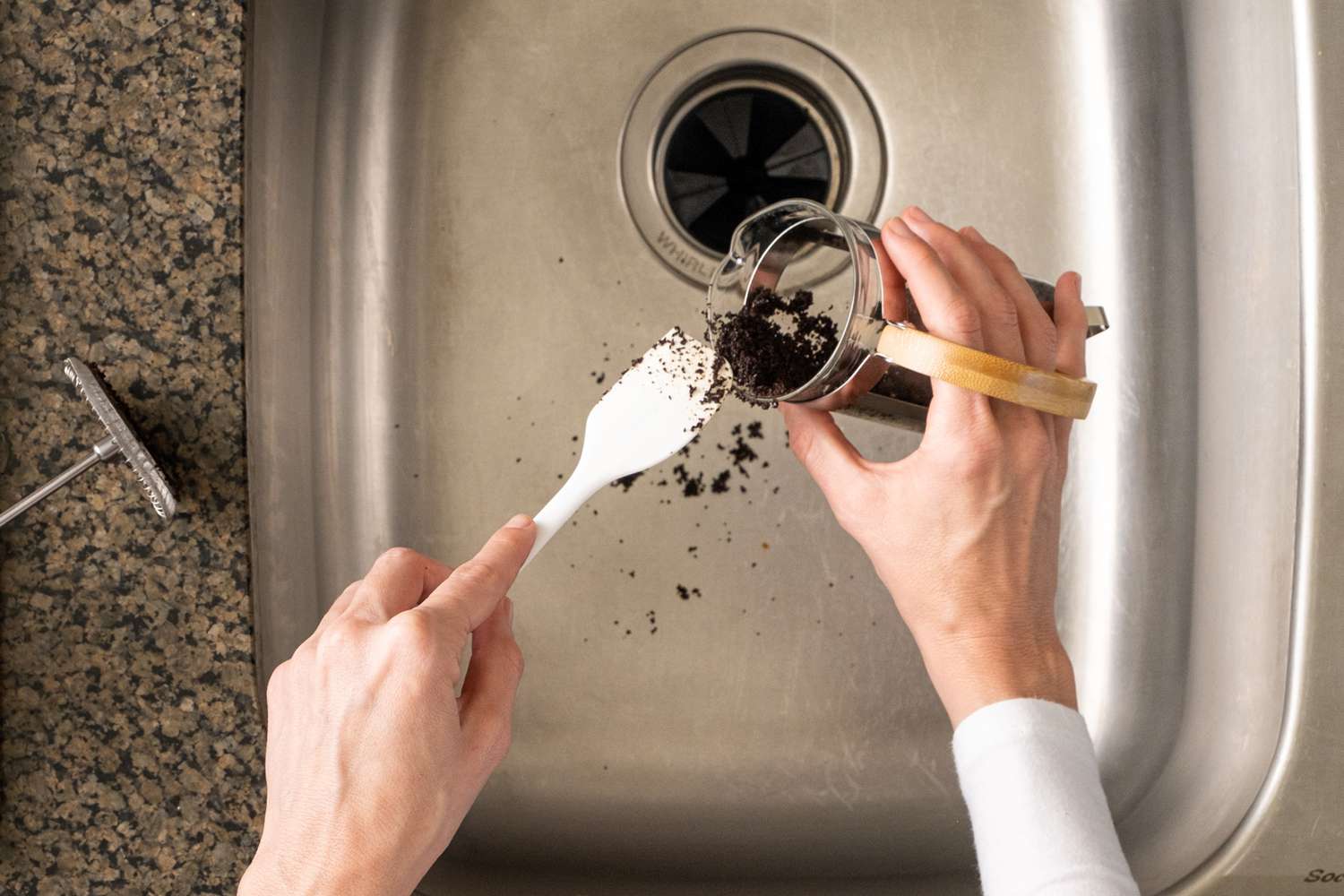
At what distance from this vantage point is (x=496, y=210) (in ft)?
2.25

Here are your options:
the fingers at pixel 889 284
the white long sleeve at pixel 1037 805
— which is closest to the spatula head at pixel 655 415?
the fingers at pixel 889 284

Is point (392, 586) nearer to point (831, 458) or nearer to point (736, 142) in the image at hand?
point (831, 458)

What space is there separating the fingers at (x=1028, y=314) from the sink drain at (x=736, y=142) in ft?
0.51

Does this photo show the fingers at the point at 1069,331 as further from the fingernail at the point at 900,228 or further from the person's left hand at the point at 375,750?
the person's left hand at the point at 375,750

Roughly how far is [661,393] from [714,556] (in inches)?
6.6

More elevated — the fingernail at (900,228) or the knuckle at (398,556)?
the fingernail at (900,228)

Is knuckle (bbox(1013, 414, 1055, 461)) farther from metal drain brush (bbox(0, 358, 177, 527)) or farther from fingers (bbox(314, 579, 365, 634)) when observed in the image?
metal drain brush (bbox(0, 358, 177, 527))

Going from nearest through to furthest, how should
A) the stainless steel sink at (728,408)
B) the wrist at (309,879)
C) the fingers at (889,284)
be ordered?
the wrist at (309,879) < the fingers at (889,284) < the stainless steel sink at (728,408)

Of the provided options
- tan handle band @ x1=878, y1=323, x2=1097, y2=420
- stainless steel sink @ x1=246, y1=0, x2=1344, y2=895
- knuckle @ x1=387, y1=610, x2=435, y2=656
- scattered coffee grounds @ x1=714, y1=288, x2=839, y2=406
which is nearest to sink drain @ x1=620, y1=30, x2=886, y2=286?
stainless steel sink @ x1=246, y1=0, x2=1344, y2=895

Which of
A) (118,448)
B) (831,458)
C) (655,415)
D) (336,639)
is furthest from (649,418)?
(118,448)

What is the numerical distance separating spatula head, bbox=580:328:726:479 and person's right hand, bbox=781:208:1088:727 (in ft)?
0.32

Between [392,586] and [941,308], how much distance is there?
1.06 feet

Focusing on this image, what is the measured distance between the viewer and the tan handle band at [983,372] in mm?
467

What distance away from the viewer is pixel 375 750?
445mm
